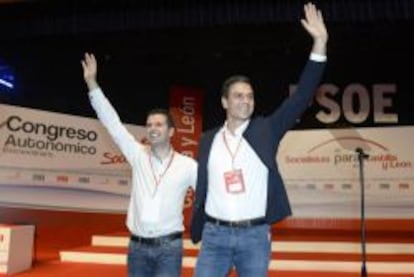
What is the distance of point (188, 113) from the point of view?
318 inches

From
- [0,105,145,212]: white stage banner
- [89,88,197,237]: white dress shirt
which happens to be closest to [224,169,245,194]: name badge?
[89,88,197,237]: white dress shirt

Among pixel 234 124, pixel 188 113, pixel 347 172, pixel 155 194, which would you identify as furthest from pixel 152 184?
pixel 188 113

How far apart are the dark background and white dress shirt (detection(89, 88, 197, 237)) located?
4733 millimetres

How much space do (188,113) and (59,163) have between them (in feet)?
6.67

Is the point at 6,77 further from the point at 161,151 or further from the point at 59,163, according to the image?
the point at 161,151

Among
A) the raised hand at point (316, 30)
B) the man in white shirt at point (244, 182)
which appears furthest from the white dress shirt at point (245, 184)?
the raised hand at point (316, 30)

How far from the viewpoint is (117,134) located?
7.98 ft

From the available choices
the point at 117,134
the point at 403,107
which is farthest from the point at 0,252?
the point at 403,107

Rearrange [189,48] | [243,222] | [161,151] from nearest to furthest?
[243,222] → [161,151] → [189,48]

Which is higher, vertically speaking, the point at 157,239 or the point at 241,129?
the point at 241,129

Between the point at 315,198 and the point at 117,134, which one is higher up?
the point at 117,134

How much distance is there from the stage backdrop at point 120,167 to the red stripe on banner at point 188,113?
2.90ft

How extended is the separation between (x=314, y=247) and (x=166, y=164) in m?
3.99

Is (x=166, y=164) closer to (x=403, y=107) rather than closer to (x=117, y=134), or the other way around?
(x=117, y=134)
